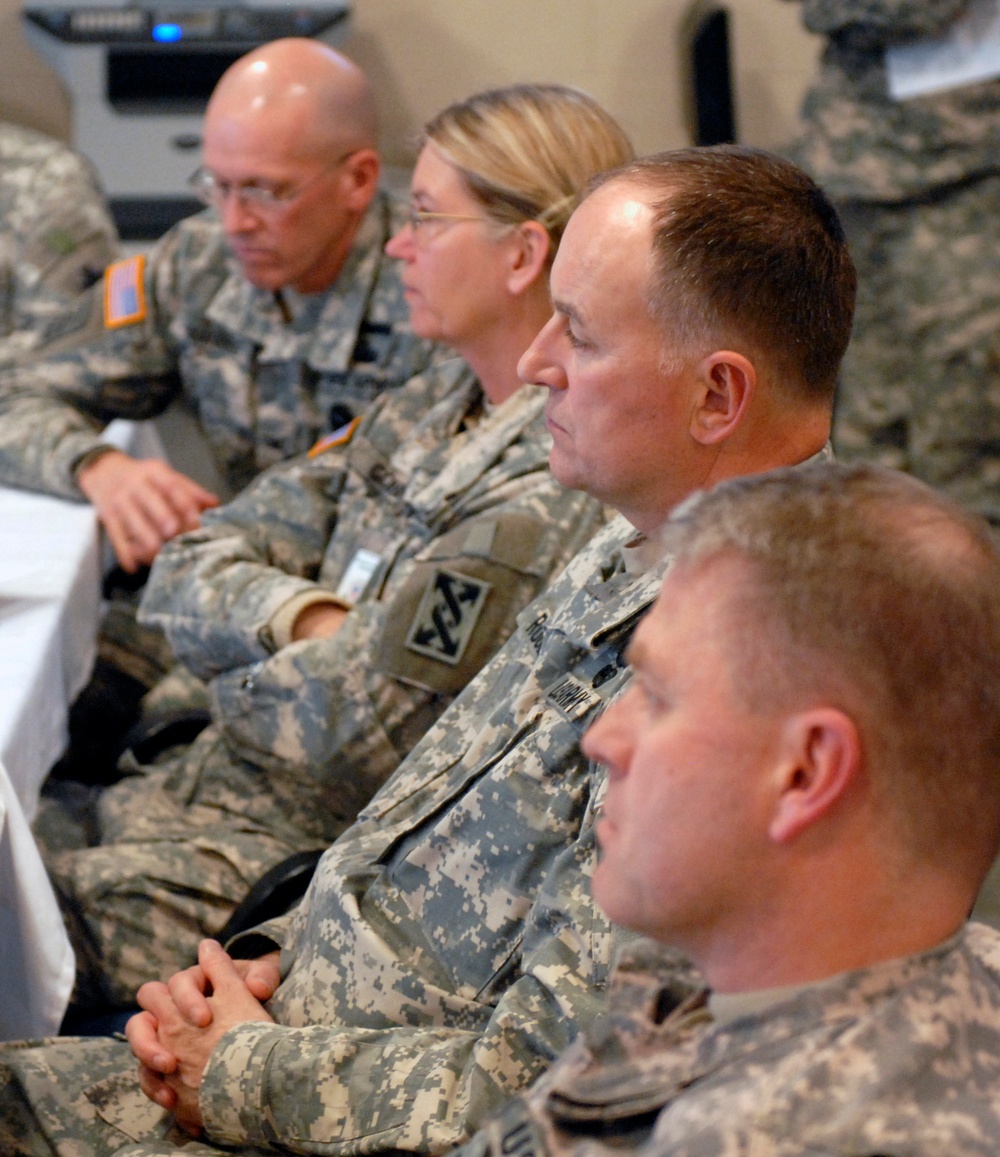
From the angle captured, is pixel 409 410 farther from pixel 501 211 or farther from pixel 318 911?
pixel 318 911

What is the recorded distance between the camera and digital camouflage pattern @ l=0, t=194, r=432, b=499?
2225 mm

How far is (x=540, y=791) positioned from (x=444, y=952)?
0.15 metres

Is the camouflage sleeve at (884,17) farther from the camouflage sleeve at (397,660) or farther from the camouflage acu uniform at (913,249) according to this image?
the camouflage sleeve at (397,660)

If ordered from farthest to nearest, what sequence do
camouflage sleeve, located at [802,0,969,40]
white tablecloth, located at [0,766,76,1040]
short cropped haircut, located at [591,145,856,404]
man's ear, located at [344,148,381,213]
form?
1. camouflage sleeve, located at [802,0,969,40]
2. man's ear, located at [344,148,381,213]
3. white tablecloth, located at [0,766,76,1040]
4. short cropped haircut, located at [591,145,856,404]

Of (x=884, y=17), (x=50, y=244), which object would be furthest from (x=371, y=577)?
(x=884, y=17)

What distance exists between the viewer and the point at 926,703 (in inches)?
27.0

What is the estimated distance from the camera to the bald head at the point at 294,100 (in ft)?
7.27

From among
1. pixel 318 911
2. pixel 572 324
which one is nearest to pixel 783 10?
pixel 572 324

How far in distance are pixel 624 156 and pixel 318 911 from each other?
37.8 inches

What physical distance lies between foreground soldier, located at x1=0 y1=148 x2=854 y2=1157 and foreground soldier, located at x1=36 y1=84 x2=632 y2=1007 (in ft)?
1.06

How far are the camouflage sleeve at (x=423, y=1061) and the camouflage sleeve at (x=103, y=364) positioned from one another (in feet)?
4.52

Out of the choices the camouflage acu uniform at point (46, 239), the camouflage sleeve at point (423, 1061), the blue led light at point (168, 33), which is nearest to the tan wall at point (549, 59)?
the blue led light at point (168, 33)

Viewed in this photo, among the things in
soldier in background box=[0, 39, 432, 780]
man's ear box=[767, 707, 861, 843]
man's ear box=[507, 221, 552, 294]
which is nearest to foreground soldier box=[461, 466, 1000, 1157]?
man's ear box=[767, 707, 861, 843]

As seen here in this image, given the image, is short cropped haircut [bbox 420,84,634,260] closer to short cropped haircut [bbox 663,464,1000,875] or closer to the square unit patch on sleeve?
the square unit patch on sleeve
